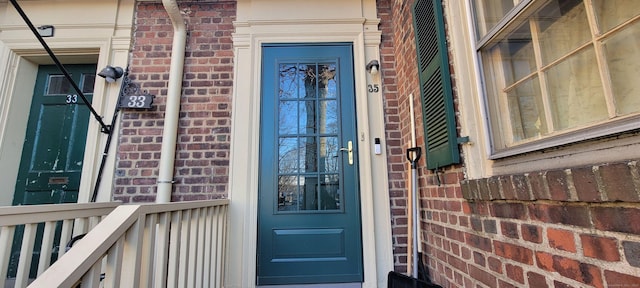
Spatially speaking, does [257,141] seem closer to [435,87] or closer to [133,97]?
[133,97]

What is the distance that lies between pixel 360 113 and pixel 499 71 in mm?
1286

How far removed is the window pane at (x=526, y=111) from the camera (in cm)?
113

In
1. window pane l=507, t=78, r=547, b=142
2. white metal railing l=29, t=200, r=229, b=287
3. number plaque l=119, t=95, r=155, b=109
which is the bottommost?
white metal railing l=29, t=200, r=229, b=287

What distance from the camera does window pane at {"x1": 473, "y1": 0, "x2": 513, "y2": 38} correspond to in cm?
130

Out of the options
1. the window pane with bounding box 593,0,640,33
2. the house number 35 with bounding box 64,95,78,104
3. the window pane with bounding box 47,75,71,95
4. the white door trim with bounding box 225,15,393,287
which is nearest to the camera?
the window pane with bounding box 593,0,640,33

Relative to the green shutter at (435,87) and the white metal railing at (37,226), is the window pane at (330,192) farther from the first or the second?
the white metal railing at (37,226)

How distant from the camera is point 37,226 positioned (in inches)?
A: 58.4

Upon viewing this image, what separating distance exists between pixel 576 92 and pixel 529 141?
0.77 ft

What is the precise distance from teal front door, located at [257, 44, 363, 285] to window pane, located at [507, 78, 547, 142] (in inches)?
53.1

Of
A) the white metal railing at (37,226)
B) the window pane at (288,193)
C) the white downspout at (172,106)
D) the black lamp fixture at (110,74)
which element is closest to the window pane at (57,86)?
the black lamp fixture at (110,74)

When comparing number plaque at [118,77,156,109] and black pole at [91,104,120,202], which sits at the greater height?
number plaque at [118,77,156,109]

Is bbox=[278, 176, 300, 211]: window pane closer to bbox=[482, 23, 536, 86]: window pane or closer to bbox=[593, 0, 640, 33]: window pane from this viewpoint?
bbox=[482, 23, 536, 86]: window pane

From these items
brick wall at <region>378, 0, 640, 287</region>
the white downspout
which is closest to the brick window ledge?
brick wall at <region>378, 0, 640, 287</region>

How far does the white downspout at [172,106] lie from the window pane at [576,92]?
8.20 ft
